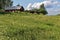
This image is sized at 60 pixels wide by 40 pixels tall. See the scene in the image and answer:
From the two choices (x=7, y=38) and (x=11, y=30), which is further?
(x=11, y=30)

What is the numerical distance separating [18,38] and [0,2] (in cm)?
4586

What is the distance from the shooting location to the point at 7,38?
1516cm

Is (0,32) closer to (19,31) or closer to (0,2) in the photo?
(19,31)

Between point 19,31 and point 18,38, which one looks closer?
point 18,38

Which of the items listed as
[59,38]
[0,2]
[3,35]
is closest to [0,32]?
[3,35]

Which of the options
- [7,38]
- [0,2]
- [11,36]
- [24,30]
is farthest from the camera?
[0,2]

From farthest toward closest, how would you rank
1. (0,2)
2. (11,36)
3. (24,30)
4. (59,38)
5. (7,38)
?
(0,2) → (24,30) → (59,38) → (11,36) → (7,38)

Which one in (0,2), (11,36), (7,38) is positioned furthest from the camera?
(0,2)

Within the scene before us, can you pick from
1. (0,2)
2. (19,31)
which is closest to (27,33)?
(19,31)

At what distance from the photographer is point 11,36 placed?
638 inches

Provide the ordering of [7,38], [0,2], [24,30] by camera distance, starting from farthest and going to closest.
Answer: [0,2] < [24,30] < [7,38]

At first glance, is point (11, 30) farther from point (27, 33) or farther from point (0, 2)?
point (0, 2)

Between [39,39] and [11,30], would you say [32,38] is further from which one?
[11,30]

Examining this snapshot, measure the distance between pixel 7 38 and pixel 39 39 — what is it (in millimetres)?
2588
